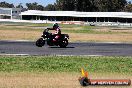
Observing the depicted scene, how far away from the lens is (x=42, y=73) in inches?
594

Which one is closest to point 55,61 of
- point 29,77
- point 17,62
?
point 17,62

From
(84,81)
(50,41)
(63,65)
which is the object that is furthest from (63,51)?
(84,81)

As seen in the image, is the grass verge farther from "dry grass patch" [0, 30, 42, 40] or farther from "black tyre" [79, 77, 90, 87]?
"dry grass patch" [0, 30, 42, 40]

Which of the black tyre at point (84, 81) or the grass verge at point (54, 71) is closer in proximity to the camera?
the black tyre at point (84, 81)

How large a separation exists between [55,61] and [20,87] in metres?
7.01

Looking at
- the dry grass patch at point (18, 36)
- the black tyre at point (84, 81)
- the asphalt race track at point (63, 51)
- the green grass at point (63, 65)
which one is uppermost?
the black tyre at point (84, 81)

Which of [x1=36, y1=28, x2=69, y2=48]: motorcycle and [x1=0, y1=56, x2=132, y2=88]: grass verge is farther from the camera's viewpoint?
[x1=36, y1=28, x2=69, y2=48]: motorcycle

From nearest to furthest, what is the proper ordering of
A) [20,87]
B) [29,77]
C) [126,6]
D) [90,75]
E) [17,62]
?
[20,87] < [29,77] < [90,75] < [17,62] < [126,6]

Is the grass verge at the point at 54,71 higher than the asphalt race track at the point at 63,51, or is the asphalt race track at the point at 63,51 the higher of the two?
the grass verge at the point at 54,71

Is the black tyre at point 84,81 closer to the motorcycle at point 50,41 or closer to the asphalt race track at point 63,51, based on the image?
the asphalt race track at point 63,51

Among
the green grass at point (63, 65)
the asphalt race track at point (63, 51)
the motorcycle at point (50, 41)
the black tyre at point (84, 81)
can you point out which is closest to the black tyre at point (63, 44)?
the motorcycle at point (50, 41)

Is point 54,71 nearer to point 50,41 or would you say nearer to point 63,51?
point 63,51

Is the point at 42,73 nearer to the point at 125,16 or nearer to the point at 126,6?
the point at 125,16

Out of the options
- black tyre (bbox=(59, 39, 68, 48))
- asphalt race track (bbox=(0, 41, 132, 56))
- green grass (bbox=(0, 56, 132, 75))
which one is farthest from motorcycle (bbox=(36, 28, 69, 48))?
green grass (bbox=(0, 56, 132, 75))
